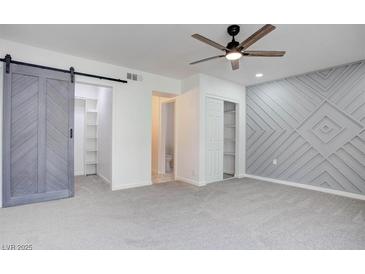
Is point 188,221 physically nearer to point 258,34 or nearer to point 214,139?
point 258,34

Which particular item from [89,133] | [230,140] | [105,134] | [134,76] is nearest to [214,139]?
[230,140]

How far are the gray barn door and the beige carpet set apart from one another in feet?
1.01

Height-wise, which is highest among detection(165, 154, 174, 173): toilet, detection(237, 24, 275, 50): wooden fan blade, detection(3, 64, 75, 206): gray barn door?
detection(237, 24, 275, 50): wooden fan blade

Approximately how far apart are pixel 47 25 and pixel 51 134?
1701 millimetres

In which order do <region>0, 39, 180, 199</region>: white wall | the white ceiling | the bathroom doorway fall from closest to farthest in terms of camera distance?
1. the white ceiling
2. <region>0, 39, 180, 199</region>: white wall
3. the bathroom doorway

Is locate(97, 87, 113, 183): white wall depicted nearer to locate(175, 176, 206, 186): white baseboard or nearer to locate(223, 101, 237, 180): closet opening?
locate(175, 176, 206, 186): white baseboard

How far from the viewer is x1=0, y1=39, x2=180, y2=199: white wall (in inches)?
149

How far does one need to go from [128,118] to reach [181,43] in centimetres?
199

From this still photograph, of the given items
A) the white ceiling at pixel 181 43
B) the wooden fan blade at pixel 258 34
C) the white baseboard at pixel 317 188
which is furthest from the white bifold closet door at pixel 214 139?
the wooden fan blade at pixel 258 34

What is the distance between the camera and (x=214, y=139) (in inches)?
191

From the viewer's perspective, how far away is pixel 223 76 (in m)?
4.69

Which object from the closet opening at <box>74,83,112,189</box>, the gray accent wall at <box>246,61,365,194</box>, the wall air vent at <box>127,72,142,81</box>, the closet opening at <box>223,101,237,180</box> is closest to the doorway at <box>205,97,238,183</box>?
the closet opening at <box>223,101,237,180</box>
